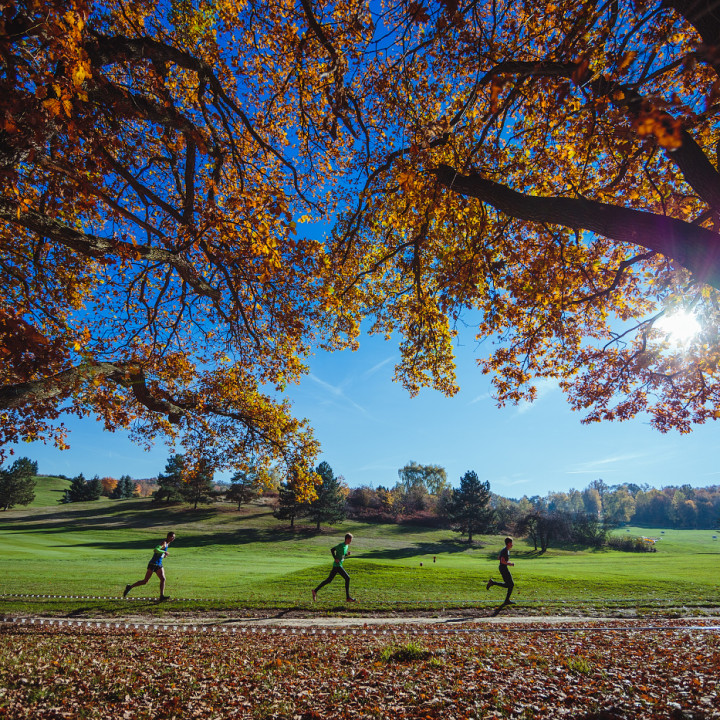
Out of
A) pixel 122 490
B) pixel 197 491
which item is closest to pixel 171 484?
pixel 197 491

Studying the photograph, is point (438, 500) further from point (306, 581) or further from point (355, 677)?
point (355, 677)

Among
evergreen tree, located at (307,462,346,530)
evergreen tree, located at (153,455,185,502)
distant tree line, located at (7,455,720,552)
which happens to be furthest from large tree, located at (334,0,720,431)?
evergreen tree, located at (153,455,185,502)

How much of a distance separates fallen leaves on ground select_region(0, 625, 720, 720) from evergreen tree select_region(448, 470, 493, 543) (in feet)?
178

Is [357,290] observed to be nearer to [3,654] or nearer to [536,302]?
[536,302]

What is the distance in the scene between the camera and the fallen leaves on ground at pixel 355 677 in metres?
4.74

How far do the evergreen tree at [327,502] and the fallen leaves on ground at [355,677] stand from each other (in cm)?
5243

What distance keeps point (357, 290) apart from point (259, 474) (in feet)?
26.5

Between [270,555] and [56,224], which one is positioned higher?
[56,224]

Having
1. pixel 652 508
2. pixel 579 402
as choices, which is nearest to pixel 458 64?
pixel 579 402

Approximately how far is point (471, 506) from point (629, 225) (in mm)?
60713

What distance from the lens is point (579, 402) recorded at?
1249cm

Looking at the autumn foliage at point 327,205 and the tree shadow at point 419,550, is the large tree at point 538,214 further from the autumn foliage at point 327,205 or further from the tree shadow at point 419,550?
the tree shadow at point 419,550

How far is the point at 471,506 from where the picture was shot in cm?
5903

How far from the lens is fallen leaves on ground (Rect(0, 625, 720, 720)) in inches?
187
